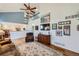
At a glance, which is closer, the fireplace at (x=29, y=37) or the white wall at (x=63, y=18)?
the white wall at (x=63, y=18)

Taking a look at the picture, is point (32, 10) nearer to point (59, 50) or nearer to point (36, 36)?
point (36, 36)

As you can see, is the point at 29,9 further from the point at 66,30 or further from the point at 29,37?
the point at 66,30

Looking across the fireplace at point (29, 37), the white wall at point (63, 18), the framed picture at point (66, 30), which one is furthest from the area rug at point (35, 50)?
the framed picture at point (66, 30)

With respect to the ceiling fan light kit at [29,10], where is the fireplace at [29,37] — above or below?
below

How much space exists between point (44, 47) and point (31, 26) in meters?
0.41

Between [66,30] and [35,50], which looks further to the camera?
[35,50]

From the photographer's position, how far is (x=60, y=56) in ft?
8.71

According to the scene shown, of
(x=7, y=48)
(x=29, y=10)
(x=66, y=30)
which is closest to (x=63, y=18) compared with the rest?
(x=66, y=30)

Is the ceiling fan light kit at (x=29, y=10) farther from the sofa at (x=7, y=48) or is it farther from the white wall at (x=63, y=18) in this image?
the sofa at (x=7, y=48)

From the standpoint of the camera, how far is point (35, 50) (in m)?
2.67

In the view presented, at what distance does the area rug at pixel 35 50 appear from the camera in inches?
104

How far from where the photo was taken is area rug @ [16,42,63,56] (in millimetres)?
2635

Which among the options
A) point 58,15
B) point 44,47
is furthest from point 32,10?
point 44,47


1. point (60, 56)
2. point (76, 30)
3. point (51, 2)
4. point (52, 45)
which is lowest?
point (60, 56)
